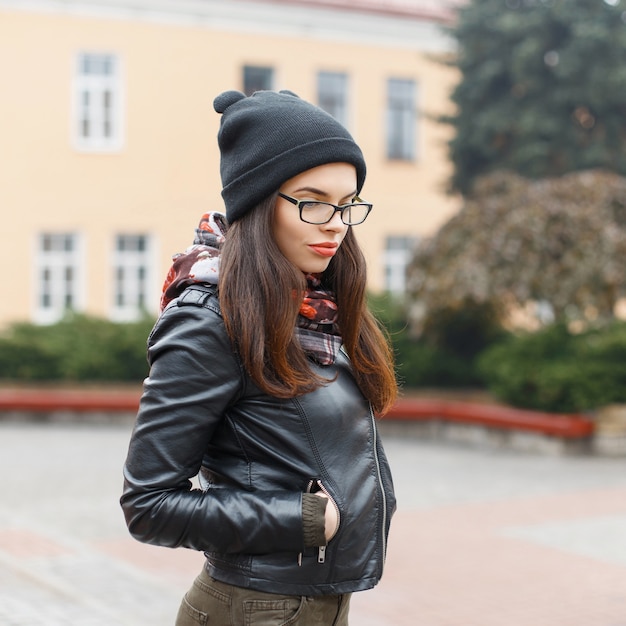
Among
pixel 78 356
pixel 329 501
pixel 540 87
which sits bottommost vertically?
pixel 78 356

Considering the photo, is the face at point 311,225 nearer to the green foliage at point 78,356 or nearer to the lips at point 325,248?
the lips at point 325,248

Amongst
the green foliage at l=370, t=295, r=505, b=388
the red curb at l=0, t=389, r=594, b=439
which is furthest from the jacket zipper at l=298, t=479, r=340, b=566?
the green foliage at l=370, t=295, r=505, b=388

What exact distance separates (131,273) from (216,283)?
70.3 ft

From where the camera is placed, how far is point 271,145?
251 cm

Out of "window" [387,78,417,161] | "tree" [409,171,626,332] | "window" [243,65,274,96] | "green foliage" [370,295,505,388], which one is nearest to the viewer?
"tree" [409,171,626,332]

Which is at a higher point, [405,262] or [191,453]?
[405,262]

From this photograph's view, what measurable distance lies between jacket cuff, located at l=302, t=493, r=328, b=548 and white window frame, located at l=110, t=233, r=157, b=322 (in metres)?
21.2

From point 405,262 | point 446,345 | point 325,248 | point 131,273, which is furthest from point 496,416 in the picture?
Result: point 131,273

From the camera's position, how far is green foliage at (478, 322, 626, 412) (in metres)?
12.7

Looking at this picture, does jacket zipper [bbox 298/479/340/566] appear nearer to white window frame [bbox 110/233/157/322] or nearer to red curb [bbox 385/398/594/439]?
red curb [bbox 385/398/594/439]

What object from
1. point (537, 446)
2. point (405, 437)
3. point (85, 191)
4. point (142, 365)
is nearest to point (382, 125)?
point (85, 191)

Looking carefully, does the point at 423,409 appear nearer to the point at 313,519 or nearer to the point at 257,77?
the point at 257,77

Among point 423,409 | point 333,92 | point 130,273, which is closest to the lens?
point 423,409

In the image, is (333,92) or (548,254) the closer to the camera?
(548,254)
